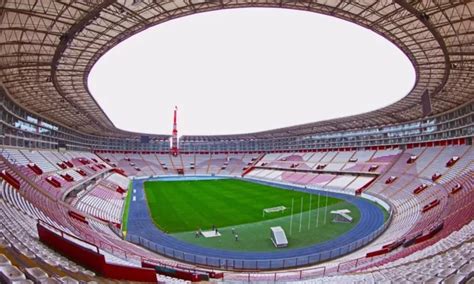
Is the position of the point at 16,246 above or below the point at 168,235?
above

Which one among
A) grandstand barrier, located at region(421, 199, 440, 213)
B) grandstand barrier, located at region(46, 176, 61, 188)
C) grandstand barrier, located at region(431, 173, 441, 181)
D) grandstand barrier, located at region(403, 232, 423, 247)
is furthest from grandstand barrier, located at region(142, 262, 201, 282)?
grandstand barrier, located at region(431, 173, 441, 181)

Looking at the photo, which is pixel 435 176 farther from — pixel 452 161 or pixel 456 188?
pixel 456 188

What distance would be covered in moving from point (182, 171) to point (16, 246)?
212ft

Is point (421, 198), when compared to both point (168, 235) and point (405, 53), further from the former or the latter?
point (168, 235)

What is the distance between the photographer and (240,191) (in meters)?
42.5

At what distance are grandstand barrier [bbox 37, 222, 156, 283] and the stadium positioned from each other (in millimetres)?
37

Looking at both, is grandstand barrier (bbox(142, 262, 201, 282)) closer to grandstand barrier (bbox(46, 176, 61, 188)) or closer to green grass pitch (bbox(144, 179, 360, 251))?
green grass pitch (bbox(144, 179, 360, 251))

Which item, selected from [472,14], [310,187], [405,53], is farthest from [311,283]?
[310,187]

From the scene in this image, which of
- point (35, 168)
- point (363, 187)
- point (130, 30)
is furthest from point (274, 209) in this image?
point (35, 168)

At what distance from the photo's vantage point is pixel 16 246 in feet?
22.1

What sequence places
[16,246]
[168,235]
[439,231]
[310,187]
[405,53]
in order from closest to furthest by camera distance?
[16,246] → [439,231] → [405,53] → [168,235] → [310,187]

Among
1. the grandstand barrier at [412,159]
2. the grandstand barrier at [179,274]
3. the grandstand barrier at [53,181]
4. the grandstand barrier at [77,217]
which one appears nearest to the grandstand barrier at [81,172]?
the grandstand barrier at [53,181]

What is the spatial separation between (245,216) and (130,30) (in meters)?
17.5

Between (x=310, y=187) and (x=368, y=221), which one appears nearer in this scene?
(x=368, y=221)
